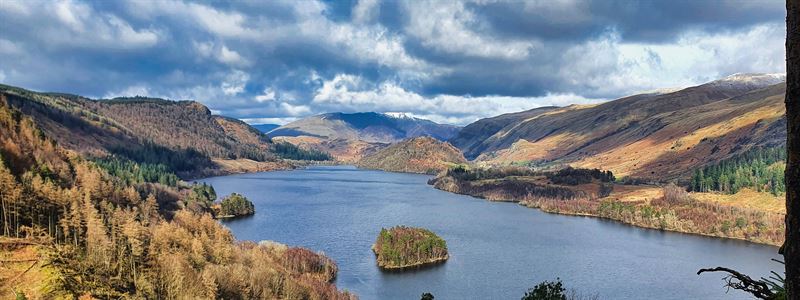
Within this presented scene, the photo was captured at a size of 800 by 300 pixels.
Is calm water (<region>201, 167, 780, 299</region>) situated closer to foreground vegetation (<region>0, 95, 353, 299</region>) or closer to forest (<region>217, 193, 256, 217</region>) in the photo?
forest (<region>217, 193, 256, 217</region>)

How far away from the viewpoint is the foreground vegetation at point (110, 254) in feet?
146

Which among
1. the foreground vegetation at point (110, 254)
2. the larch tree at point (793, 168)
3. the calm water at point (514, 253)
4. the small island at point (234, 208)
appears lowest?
the calm water at point (514, 253)

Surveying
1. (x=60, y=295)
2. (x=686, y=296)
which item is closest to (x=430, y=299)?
(x=60, y=295)

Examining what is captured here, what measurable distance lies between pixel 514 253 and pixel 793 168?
119605 millimetres

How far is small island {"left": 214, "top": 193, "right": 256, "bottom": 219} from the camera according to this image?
175625mm

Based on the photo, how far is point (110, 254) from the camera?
59188 millimetres

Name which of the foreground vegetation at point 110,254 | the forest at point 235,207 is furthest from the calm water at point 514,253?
the foreground vegetation at point 110,254

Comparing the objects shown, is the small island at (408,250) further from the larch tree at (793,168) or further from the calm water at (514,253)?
the larch tree at (793,168)

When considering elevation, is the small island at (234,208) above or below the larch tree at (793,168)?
below

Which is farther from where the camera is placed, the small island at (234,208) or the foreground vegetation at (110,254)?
the small island at (234,208)

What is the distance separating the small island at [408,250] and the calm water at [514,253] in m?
2.85

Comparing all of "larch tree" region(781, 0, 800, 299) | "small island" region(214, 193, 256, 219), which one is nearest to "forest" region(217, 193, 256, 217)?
"small island" region(214, 193, 256, 219)

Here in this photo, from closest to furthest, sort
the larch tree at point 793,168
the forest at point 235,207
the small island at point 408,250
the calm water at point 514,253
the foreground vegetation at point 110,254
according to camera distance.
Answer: the larch tree at point 793,168
the foreground vegetation at point 110,254
the calm water at point 514,253
the small island at point 408,250
the forest at point 235,207

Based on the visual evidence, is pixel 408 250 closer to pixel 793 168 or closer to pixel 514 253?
pixel 514 253
